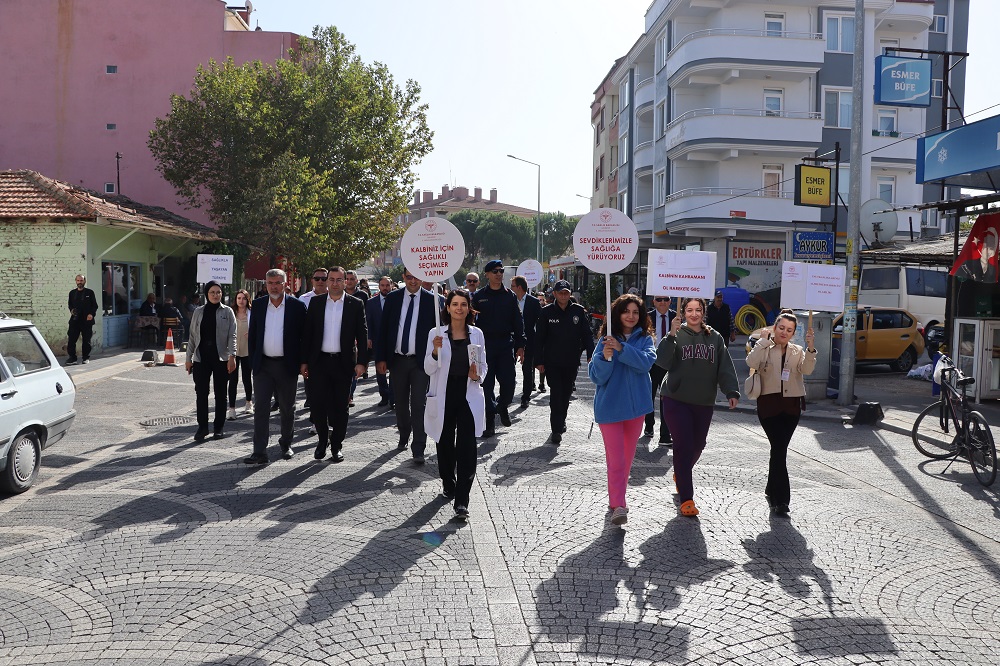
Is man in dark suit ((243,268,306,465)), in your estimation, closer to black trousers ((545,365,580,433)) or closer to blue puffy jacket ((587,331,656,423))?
black trousers ((545,365,580,433))

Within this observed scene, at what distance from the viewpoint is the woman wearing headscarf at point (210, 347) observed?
395 inches

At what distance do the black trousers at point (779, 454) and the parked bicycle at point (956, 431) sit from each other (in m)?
2.70

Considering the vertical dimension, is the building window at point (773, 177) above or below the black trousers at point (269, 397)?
above

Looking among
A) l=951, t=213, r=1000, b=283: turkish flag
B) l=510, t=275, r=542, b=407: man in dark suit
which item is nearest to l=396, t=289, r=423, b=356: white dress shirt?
l=510, t=275, r=542, b=407: man in dark suit

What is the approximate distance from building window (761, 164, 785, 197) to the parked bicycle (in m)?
25.2

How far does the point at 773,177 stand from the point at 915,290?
1088 cm

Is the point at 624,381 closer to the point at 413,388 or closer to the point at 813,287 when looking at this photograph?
the point at 413,388

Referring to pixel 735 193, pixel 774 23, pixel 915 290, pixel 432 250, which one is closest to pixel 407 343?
pixel 432 250

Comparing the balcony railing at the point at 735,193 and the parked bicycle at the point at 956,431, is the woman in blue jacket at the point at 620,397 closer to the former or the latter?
the parked bicycle at the point at 956,431

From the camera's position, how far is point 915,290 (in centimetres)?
2539

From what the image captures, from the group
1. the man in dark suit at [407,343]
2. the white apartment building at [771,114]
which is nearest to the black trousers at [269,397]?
the man in dark suit at [407,343]

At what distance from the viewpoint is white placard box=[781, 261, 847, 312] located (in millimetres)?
11781

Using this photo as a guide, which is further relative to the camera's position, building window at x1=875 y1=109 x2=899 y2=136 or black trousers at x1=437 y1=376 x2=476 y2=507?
building window at x1=875 y1=109 x2=899 y2=136

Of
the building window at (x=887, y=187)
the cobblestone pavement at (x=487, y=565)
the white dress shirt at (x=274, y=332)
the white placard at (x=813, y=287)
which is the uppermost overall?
the building window at (x=887, y=187)
